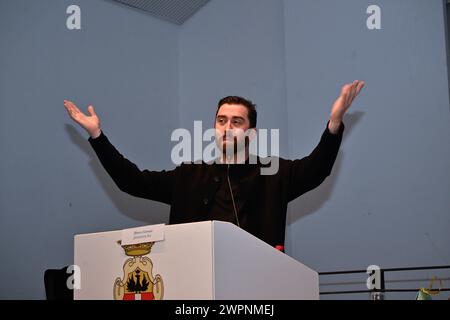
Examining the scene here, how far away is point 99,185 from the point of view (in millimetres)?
3299

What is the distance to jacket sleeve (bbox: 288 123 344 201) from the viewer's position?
2125 mm

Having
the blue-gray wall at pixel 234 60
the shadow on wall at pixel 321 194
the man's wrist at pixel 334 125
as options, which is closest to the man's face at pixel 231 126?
the man's wrist at pixel 334 125

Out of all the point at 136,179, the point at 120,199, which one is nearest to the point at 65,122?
the point at 120,199

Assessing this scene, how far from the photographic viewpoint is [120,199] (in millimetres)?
3416

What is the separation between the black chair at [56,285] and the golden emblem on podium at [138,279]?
3.41ft

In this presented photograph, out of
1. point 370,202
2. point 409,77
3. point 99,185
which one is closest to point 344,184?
point 370,202

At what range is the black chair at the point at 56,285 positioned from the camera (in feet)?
7.80

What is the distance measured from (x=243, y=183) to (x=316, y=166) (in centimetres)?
30

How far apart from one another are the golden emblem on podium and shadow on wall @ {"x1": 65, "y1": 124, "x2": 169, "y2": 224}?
187cm

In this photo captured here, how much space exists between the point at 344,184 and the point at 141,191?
3.48 feet

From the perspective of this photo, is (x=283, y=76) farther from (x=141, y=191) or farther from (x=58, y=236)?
(x=58, y=236)

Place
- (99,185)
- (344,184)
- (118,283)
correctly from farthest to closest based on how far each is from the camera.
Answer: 1. (99,185)
2. (344,184)
3. (118,283)
